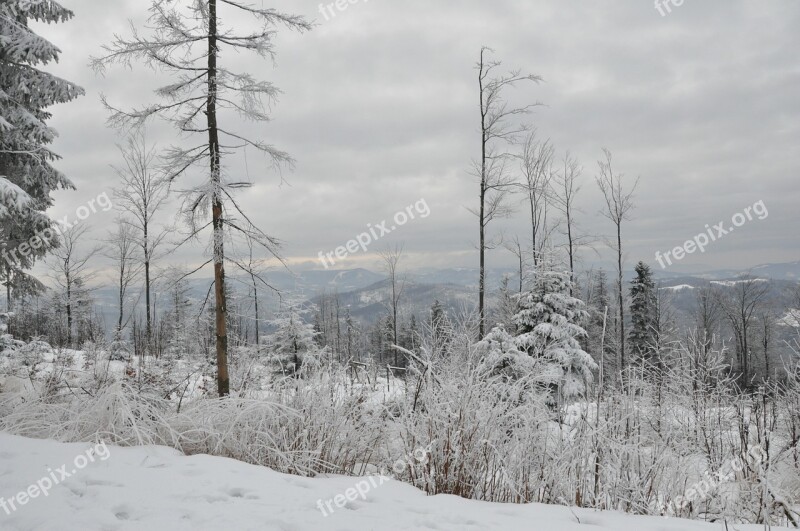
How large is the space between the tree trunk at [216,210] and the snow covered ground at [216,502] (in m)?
3.58

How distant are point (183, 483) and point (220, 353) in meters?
4.40

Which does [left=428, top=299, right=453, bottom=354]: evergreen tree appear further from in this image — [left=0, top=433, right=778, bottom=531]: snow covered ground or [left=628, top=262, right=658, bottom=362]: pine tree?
[left=628, top=262, right=658, bottom=362]: pine tree

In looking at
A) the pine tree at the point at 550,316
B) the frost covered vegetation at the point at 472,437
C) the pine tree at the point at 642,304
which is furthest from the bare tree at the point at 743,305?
Answer: the frost covered vegetation at the point at 472,437

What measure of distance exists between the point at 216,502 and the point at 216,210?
5.31 meters

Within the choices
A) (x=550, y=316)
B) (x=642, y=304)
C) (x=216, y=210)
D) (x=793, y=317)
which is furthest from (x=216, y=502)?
(x=793, y=317)

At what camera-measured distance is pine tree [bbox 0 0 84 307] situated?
368 inches

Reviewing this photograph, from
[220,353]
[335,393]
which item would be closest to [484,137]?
[220,353]

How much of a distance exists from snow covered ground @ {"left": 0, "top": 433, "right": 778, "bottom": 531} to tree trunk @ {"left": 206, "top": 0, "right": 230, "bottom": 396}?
11.8 ft

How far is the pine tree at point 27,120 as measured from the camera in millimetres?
9336

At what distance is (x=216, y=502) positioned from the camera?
2672 millimetres

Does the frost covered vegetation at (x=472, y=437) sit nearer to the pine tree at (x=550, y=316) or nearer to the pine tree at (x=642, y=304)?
the pine tree at (x=550, y=316)

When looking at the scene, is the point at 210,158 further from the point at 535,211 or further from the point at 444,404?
the point at 535,211

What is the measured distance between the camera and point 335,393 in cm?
442

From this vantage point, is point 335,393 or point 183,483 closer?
point 183,483
